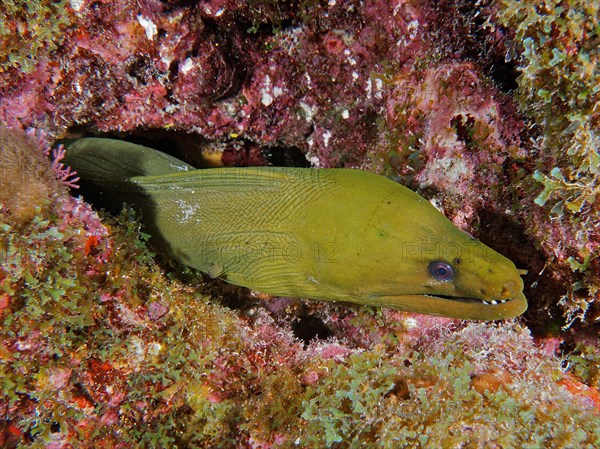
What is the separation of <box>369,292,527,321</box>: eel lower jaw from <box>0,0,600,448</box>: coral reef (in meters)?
0.42

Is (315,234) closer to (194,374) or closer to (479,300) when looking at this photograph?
(479,300)

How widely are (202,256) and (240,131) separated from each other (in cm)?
128

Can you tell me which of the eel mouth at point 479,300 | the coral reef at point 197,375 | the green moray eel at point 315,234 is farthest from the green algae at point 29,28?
the eel mouth at point 479,300

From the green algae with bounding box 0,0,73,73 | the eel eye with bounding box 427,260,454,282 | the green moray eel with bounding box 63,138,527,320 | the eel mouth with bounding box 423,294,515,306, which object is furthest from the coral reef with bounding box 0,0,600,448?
the eel eye with bounding box 427,260,454,282

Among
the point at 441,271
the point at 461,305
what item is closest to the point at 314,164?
the point at 441,271

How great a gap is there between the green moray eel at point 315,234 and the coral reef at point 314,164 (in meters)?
0.35

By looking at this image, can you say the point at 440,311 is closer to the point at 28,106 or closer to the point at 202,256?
the point at 202,256

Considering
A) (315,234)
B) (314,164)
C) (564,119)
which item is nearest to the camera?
(564,119)

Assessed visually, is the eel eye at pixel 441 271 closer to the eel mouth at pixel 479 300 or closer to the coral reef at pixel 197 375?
the eel mouth at pixel 479 300

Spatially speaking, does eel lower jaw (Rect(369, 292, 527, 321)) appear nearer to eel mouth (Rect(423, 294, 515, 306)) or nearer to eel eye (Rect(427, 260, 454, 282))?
eel mouth (Rect(423, 294, 515, 306))

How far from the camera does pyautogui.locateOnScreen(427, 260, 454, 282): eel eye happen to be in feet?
7.23

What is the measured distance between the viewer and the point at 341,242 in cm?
235

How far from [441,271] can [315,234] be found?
2.57 ft

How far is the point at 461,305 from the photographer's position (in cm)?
227
